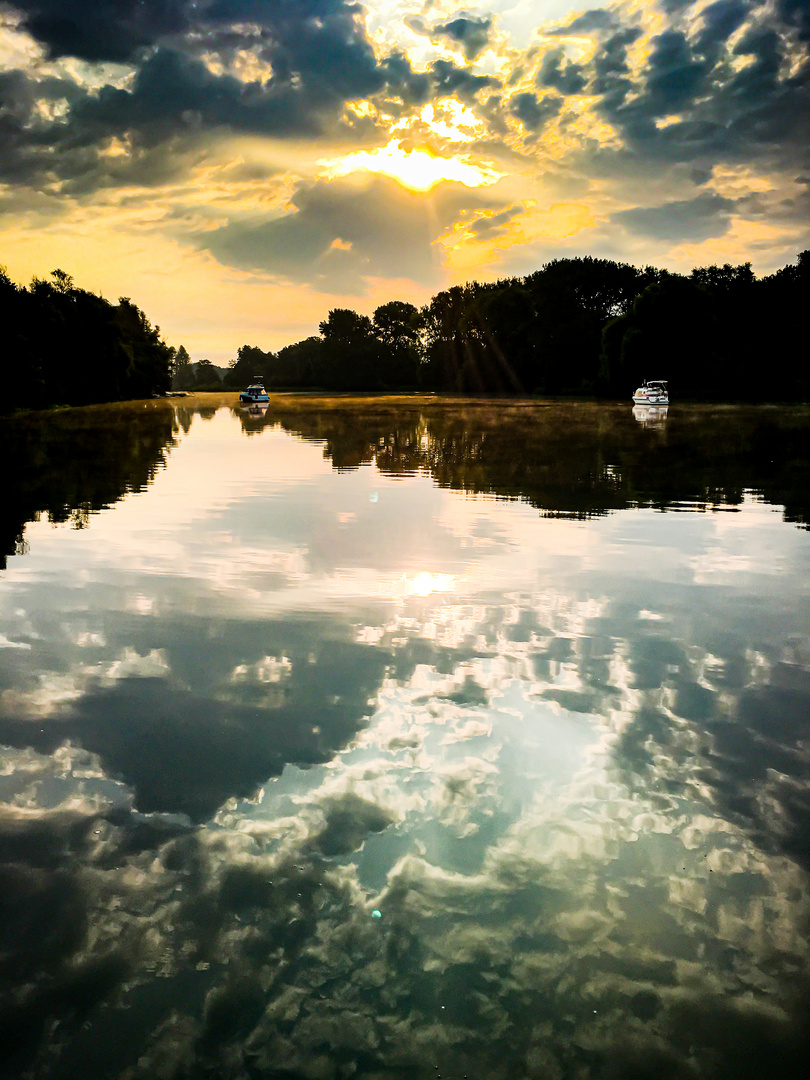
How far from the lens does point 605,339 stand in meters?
100

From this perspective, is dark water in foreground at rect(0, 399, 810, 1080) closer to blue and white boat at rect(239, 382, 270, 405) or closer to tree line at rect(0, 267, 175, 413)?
tree line at rect(0, 267, 175, 413)

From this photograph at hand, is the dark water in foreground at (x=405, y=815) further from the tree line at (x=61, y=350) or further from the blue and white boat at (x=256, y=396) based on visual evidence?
the blue and white boat at (x=256, y=396)

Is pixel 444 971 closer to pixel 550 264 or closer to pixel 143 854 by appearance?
pixel 143 854

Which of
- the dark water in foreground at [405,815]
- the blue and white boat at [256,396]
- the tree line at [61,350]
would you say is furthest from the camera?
the blue and white boat at [256,396]

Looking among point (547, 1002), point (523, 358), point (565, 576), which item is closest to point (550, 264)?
point (523, 358)

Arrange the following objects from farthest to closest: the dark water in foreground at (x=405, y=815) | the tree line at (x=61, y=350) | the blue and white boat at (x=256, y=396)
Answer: the blue and white boat at (x=256, y=396) < the tree line at (x=61, y=350) < the dark water in foreground at (x=405, y=815)

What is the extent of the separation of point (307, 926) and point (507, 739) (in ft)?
7.94

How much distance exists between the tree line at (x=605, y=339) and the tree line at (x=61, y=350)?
176 feet

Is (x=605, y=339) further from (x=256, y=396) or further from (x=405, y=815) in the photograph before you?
(x=405, y=815)

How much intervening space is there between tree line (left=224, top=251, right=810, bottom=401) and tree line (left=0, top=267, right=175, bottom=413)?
5376cm

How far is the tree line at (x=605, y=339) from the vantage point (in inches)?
3713

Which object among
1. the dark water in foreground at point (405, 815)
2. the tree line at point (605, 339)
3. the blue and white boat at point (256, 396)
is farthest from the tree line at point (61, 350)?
the dark water in foreground at point (405, 815)

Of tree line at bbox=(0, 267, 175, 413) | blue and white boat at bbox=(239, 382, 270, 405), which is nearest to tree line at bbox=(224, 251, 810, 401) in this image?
blue and white boat at bbox=(239, 382, 270, 405)

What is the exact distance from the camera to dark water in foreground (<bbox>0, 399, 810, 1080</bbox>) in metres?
3.67
